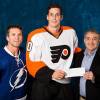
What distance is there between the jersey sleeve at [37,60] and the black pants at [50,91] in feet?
0.23

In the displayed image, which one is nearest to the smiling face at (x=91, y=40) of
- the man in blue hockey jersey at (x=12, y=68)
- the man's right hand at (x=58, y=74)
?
the man's right hand at (x=58, y=74)

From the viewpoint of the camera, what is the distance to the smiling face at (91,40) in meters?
2.40

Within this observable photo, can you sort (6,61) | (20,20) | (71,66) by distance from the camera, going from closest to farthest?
(6,61) → (71,66) → (20,20)

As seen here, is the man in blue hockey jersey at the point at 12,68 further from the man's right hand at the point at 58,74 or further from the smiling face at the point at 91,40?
the smiling face at the point at 91,40

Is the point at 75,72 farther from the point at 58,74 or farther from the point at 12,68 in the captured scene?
the point at 12,68

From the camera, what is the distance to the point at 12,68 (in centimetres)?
235

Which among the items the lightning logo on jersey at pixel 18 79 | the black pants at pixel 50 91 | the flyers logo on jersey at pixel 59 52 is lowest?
the black pants at pixel 50 91

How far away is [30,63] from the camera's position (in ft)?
7.82

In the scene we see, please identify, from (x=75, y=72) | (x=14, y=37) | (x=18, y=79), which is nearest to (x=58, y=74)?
(x=75, y=72)

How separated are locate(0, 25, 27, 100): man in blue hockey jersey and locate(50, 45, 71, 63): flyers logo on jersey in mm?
231

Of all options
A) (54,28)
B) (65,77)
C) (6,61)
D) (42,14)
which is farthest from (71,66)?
(42,14)

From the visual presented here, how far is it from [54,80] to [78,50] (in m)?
0.33

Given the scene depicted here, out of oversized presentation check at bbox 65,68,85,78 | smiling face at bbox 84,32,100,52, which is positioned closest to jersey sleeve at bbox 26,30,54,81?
oversized presentation check at bbox 65,68,85,78

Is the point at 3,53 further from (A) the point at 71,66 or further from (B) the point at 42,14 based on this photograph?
(B) the point at 42,14
